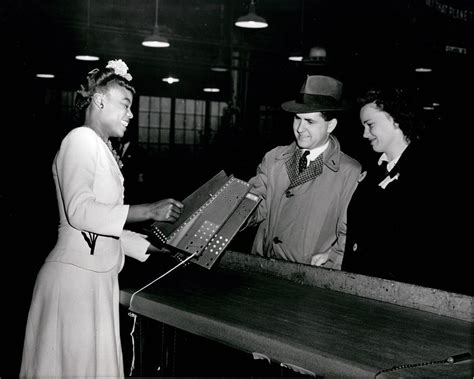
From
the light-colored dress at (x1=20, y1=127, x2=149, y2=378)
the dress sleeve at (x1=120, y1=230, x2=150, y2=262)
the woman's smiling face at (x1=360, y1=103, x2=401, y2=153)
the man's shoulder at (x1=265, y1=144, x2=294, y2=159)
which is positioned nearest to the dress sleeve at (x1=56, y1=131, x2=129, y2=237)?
the light-colored dress at (x1=20, y1=127, x2=149, y2=378)

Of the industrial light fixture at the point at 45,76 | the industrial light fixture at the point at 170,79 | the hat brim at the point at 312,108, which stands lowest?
the hat brim at the point at 312,108

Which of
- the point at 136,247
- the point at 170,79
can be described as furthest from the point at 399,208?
the point at 170,79

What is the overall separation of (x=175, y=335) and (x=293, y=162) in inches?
53.0

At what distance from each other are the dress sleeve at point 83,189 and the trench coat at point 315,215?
1194 mm

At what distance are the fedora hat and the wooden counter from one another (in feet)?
2.97

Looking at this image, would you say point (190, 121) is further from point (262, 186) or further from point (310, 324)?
point (310, 324)

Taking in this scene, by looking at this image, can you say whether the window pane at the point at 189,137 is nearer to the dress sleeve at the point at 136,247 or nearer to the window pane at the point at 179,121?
the window pane at the point at 179,121

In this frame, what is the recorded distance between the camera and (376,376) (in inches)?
51.4

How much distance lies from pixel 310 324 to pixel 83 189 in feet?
2.79

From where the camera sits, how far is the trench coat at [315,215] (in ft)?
9.32

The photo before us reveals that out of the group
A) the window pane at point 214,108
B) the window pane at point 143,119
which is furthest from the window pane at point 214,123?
the window pane at point 143,119

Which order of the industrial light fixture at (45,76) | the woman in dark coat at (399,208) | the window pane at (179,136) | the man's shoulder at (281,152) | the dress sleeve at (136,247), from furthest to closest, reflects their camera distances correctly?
1. the window pane at (179,136)
2. the industrial light fixture at (45,76)
3. the man's shoulder at (281,152)
4. the dress sleeve at (136,247)
5. the woman in dark coat at (399,208)

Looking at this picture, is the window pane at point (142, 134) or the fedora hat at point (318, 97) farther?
the window pane at point (142, 134)

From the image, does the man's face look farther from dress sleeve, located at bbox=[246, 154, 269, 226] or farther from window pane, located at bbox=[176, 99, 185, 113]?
window pane, located at bbox=[176, 99, 185, 113]
